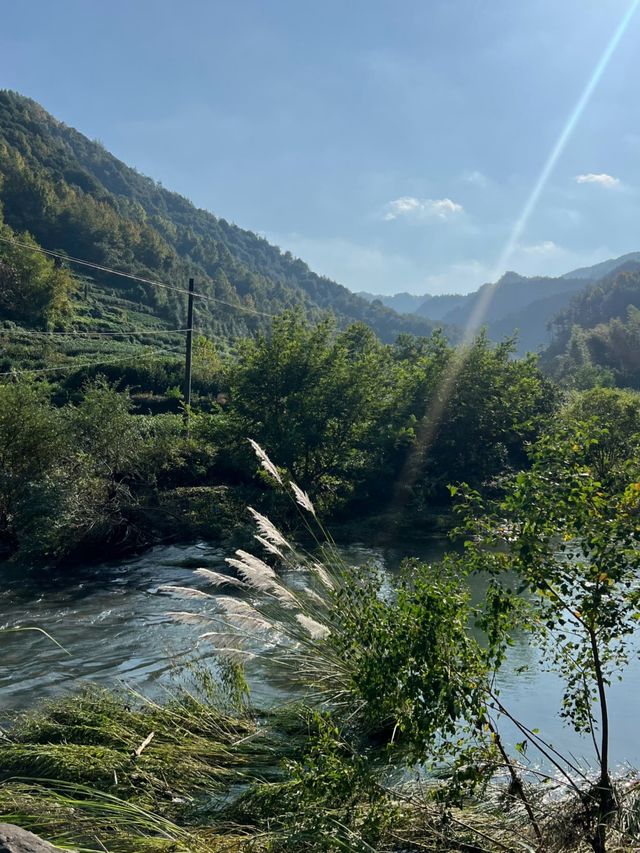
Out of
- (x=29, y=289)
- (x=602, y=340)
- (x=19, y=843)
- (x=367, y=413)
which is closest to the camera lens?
(x=19, y=843)

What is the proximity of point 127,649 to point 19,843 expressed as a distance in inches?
280

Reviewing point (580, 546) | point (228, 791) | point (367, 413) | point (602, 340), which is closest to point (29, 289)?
point (367, 413)

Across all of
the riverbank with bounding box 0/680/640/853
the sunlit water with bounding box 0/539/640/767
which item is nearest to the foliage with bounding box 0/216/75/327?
the sunlit water with bounding box 0/539/640/767

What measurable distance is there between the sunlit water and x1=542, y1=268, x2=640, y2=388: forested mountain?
156ft

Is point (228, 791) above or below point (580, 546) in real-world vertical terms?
below

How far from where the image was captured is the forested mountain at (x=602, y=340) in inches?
2731

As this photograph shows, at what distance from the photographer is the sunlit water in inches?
286

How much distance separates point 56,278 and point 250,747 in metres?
63.3

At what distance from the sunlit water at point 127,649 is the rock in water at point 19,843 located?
251cm

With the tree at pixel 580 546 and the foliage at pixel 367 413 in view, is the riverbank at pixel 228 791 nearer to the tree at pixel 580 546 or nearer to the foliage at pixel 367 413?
the tree at pixel 580 546

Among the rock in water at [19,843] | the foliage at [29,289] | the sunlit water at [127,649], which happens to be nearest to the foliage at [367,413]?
the sunlit water at [127,649]

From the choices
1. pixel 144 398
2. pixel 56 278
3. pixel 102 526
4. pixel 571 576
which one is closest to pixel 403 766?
pixel 571 576

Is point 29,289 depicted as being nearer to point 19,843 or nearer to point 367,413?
point 367,413

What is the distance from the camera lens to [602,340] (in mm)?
89562
